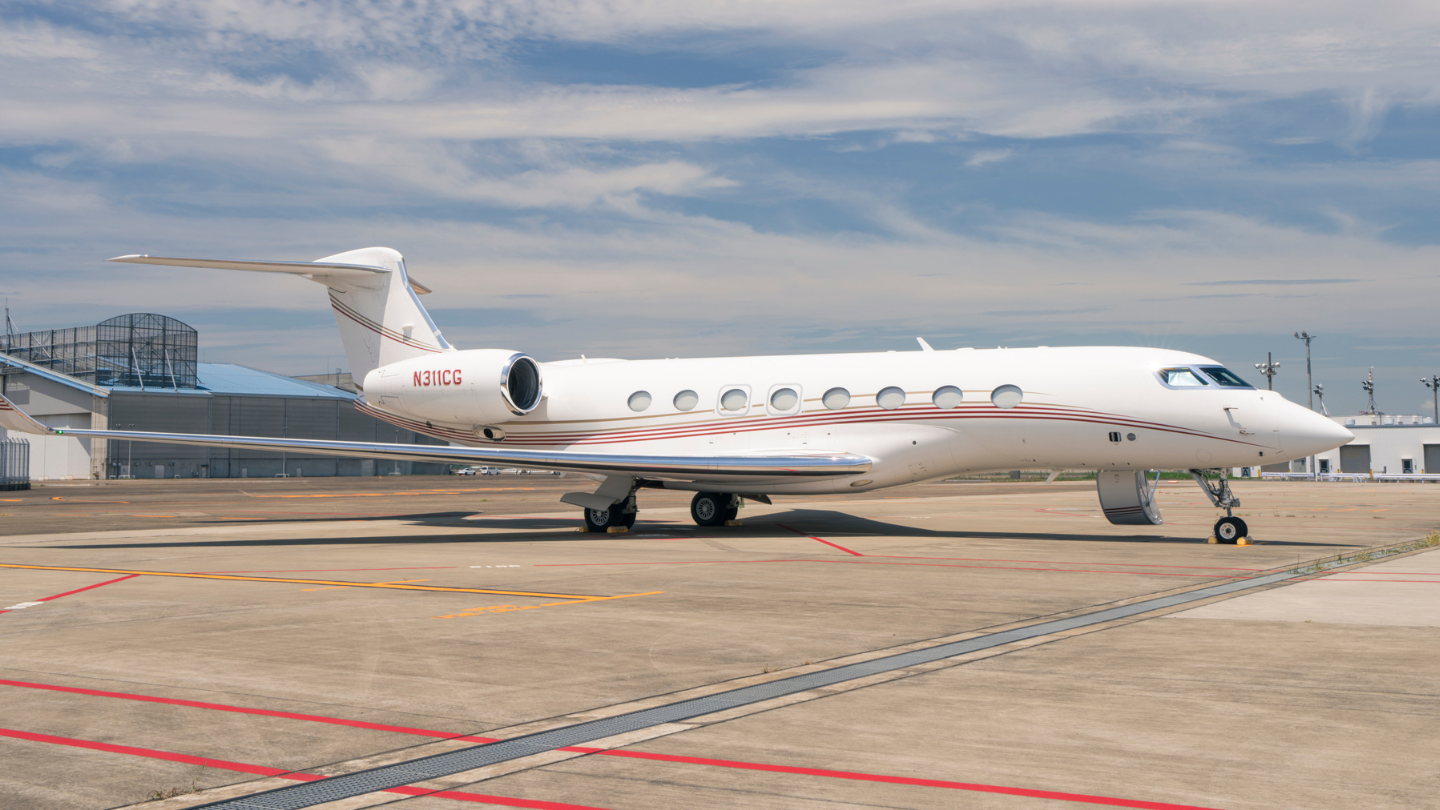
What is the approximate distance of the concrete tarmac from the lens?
4.95 m

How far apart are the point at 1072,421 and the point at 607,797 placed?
15300 mm

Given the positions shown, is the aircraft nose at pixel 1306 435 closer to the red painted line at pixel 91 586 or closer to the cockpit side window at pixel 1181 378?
the cockpit side window at pixel 1181 378

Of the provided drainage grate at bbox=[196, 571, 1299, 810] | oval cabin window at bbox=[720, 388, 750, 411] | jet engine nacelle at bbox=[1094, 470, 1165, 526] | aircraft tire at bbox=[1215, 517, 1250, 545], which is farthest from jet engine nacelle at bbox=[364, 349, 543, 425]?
drainage grate at bbox=[196, 571, 1299, 810]

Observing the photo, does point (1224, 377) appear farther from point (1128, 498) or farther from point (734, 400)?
point (734, 400)

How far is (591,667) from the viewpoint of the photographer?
762 centimetres

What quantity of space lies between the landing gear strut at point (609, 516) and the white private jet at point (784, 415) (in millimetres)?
35

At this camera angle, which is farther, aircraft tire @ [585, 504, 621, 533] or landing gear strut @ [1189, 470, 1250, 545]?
aircraft tire @ [585, 504, 621, 533]

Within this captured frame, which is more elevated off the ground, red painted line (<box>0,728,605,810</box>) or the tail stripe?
the tail stripe

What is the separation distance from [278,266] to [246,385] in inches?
2481

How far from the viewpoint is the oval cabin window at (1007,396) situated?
19.0 m

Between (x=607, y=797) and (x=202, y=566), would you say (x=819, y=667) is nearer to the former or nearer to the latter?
(x=607, y=797)

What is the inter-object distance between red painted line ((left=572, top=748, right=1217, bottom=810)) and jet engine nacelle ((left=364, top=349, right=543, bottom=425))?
17944 mm

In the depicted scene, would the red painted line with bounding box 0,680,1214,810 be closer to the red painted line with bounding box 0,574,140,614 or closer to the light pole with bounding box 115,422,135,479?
the red painted line with bounding box 0,574,140,614

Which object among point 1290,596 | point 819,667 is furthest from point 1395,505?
point 819,667
